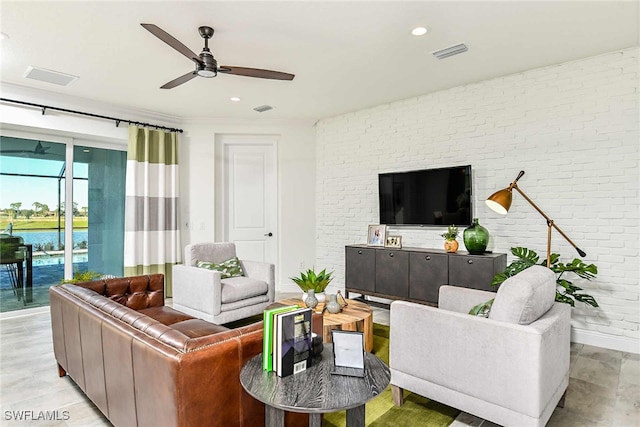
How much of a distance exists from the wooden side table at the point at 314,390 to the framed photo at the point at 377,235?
3105 millimetres

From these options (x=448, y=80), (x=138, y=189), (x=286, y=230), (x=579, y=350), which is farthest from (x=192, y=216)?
(x=579, y=350)

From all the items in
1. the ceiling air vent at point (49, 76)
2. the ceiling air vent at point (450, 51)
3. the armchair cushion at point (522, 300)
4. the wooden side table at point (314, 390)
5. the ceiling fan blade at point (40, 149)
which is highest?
the ceiling air vent at point (49, 76)

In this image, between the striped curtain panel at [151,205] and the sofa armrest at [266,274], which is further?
the striped curtain panel at [151,205]

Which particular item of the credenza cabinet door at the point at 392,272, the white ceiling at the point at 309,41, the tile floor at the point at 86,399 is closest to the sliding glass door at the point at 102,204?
the white ceiling at the point at 309,41

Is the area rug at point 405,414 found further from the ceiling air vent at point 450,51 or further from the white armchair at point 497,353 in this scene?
the ceiling air vent at point 450,51

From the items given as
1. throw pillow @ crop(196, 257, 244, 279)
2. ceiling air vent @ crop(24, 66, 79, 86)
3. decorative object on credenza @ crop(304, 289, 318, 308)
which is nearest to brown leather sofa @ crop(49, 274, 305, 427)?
decorative object on credenza @ crop(304, 289, 318, 308)

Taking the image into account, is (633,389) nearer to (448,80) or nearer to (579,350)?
(579,350)

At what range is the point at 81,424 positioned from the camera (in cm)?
207

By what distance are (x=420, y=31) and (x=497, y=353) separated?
2398mm

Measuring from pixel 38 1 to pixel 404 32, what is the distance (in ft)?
8.60

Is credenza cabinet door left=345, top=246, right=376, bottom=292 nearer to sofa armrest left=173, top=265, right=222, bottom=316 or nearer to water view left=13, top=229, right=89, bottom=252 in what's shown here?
sofa armrest left=173, top=265, right=222, bottom=316

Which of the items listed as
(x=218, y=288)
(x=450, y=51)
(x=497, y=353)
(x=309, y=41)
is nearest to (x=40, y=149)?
(x=218, y=288)

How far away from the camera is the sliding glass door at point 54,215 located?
14.1 feet

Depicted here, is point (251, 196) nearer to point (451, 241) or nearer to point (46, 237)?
point (46, 237)
